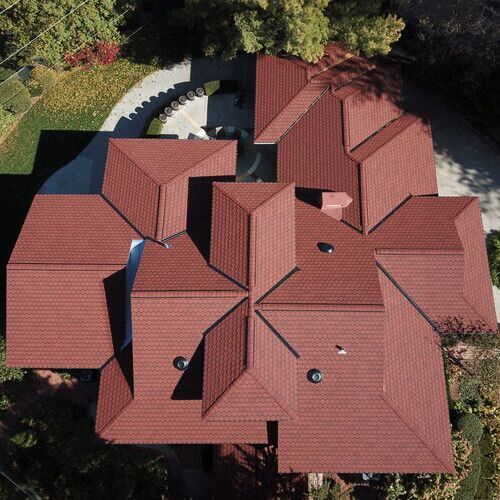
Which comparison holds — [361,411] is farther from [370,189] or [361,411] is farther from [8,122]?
[8,122]

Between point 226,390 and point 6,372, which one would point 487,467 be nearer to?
point 226,390

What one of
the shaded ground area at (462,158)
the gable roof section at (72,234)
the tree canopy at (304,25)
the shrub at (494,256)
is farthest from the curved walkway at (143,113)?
the shrub at (494,256)

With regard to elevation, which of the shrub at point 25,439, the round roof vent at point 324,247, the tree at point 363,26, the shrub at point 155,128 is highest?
the tree at point 363,26

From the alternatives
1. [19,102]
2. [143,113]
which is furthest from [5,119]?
[143,113]

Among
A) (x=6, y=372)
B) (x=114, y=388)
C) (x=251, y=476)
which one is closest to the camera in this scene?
(x=114, y=388)

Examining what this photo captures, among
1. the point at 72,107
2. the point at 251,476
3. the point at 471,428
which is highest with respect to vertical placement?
the point at 72,107

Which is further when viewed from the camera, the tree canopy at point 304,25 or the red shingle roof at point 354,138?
the red shingle roof at point 354,138

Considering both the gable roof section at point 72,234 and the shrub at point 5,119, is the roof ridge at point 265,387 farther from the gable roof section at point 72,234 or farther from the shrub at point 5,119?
the shrub at point 5,119
